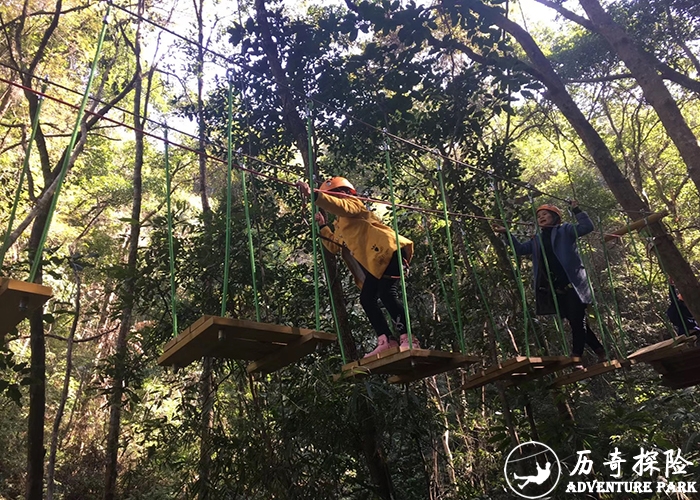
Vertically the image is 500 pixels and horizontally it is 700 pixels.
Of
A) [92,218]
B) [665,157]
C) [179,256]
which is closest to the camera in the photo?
[179,256]

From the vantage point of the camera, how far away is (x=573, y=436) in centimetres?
302

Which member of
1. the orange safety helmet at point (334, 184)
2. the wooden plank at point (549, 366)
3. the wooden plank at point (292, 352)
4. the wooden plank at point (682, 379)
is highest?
the orange safety helmet at point (334, 184)

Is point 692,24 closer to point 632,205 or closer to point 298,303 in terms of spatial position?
point 632,205

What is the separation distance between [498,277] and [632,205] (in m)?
1.10

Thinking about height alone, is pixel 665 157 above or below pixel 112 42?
below

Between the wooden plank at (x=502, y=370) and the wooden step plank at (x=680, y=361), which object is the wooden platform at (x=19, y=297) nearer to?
the wooden plank at (x=502, y=370)

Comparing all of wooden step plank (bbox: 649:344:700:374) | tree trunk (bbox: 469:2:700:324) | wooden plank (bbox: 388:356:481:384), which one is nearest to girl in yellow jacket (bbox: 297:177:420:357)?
wooden plank (bbox: 388:356:481:384)

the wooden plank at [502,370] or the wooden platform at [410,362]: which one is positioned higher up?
the wooden platform at [410,362]

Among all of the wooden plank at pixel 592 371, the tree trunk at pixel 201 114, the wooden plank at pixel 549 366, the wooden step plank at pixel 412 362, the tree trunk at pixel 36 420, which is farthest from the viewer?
the tree trunk at pixel 201 114

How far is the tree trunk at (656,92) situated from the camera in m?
3.01

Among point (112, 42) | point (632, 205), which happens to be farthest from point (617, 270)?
point (112, 42)

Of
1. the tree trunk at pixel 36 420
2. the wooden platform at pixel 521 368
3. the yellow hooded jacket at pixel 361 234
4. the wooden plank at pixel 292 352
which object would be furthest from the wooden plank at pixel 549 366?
the tree trunk at pixel 36 420

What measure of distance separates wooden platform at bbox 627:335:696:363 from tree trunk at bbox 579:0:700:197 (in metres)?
0.93

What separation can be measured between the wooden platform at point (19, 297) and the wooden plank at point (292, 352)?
76 centimetres
